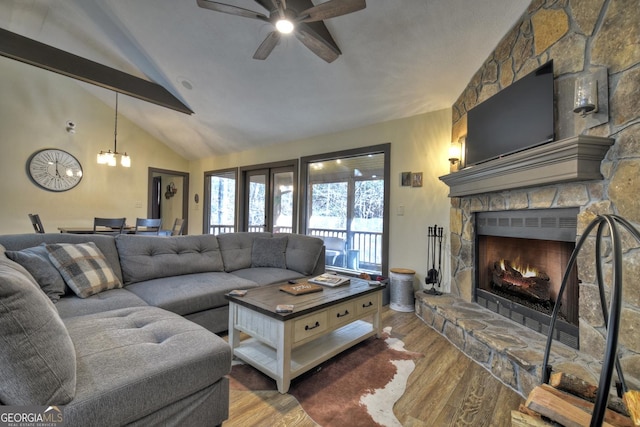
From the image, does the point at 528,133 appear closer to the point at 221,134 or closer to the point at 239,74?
the point at 239,74

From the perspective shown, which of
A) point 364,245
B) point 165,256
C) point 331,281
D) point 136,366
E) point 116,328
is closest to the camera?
point 136,366

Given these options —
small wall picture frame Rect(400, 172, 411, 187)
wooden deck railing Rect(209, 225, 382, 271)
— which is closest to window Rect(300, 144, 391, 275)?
wooden deck railing Rect(209, 225, 382, 271)

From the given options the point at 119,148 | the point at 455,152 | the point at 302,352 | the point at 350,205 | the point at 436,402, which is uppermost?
the point at 119,148

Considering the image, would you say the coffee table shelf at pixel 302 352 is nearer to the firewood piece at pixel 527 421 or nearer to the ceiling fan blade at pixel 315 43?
the firewood piece at pixel 527 421

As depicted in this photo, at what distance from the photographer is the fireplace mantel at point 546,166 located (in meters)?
1.79

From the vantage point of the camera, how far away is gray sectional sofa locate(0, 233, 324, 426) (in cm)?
94

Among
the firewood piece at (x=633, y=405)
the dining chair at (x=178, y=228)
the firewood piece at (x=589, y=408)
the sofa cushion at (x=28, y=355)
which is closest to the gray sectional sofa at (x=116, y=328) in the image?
the sofa cushion at (x=28, y=355)

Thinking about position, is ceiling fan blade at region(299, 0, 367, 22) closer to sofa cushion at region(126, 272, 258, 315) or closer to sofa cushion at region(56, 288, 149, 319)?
sofa cushion at region(126, 272, 258, 315)

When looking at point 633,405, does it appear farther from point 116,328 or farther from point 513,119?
point 116,328

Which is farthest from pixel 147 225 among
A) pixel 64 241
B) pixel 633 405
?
pixel 633 405

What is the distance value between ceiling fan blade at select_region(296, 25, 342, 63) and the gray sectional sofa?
7.40 feet

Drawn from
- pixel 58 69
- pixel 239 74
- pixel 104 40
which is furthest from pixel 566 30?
pixel 58 69

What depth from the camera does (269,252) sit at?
360cm

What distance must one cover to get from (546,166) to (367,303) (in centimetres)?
169
